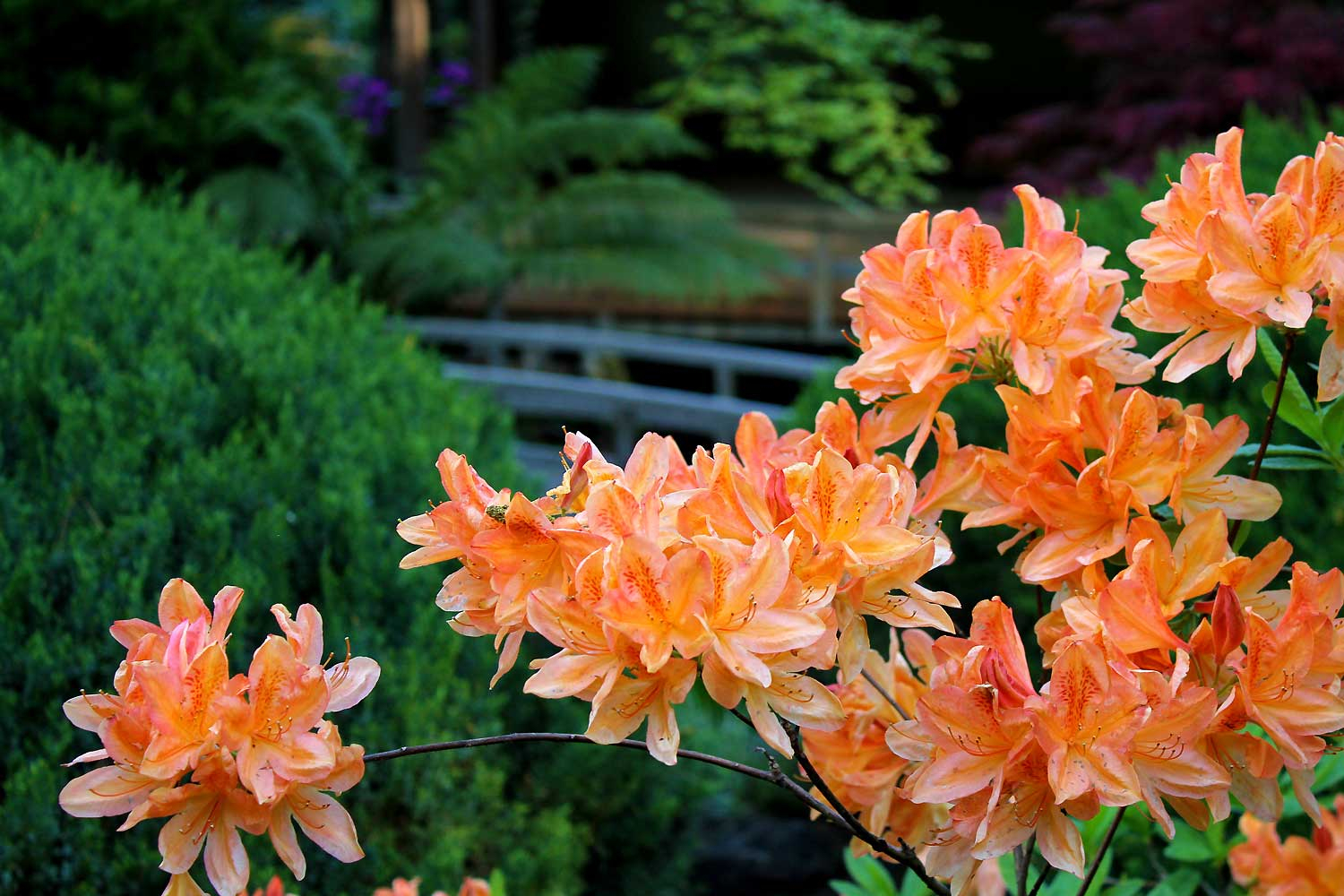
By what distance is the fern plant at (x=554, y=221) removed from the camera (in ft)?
29.1

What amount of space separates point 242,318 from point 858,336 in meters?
1.80

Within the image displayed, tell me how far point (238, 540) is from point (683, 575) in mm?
1616

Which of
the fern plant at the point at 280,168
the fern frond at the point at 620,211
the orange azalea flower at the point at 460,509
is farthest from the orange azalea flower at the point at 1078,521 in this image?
the fern frond at the point at 620,211

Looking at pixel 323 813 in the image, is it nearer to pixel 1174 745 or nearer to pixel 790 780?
pixel 790 780

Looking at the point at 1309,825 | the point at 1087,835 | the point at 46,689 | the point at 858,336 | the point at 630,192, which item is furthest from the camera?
the point at 630,192

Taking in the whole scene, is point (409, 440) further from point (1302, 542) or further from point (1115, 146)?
point (1115, 146)

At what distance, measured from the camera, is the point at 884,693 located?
4.23ft

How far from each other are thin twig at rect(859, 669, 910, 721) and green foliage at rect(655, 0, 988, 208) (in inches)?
385

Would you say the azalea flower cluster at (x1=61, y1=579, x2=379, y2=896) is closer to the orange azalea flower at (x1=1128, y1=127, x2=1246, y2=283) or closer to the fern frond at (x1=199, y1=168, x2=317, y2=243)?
the orange azalea flower at (x1=1128, y1=127, x2=1246, y2=283)

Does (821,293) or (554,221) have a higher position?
(554,221)

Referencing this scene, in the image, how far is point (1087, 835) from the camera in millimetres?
1737

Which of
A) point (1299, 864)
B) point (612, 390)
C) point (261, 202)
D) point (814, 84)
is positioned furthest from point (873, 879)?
point (814, 84)

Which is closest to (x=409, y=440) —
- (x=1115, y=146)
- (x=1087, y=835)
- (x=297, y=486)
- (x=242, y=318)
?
(x=297, y=486)

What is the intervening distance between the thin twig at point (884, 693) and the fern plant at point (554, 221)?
7.51 metres
